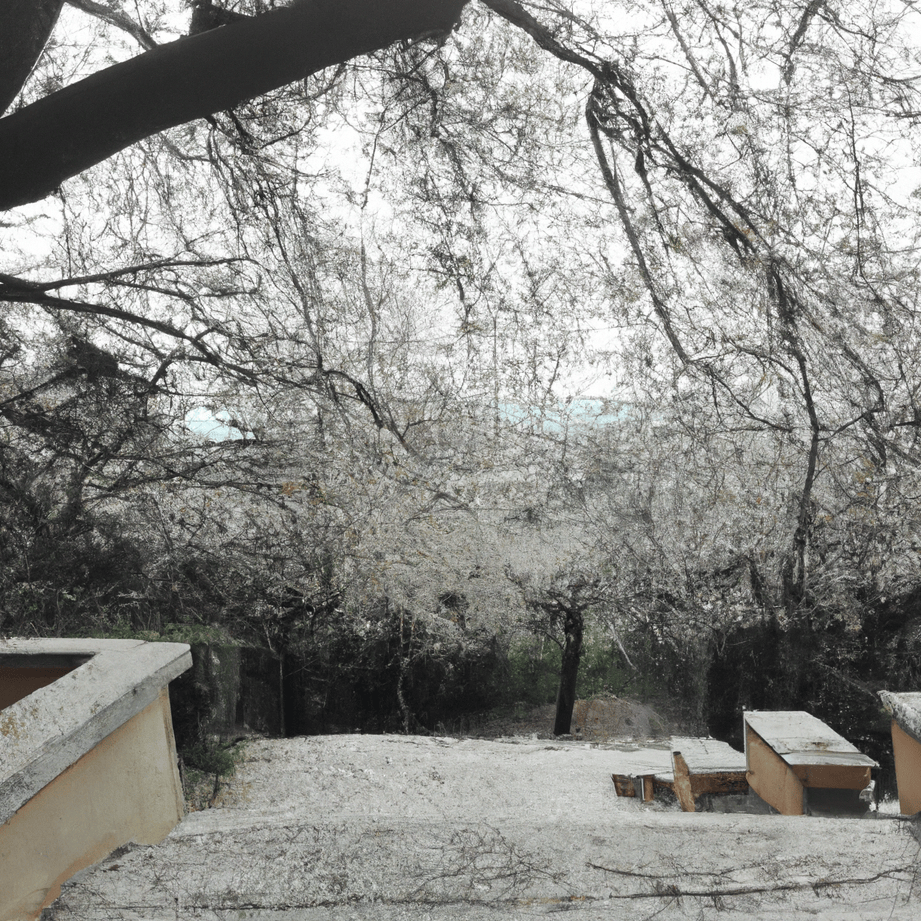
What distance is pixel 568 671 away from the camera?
8594 mm

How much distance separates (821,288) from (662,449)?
8.97ft

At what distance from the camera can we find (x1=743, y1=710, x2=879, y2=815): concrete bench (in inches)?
117

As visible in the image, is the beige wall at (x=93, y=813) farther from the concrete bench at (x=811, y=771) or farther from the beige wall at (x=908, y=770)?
the concrete bench at (x=811, y=771)

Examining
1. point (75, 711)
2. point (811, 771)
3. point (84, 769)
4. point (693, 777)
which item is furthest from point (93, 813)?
point (693, 777)

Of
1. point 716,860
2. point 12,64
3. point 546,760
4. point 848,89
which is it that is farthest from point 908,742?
point 546,760

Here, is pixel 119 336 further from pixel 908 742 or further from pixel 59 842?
pixel 908 742

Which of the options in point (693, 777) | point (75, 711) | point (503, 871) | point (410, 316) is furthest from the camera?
point (410, 316)

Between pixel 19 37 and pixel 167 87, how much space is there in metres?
0.55

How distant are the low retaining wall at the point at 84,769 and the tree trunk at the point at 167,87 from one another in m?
1.58

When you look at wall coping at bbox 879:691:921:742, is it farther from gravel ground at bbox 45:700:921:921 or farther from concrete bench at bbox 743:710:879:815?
concrete bench at bbox 743:710:879:815

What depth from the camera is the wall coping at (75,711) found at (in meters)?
1.56

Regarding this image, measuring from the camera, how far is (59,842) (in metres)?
1.68

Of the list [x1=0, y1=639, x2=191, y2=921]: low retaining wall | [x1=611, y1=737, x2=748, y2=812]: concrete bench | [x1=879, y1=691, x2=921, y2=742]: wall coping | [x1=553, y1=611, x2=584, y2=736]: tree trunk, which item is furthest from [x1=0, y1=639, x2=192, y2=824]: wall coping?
[x1=553, y1=611, x2=584, y2=736]: tree trunk

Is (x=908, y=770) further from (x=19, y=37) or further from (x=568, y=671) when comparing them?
(x=568, y=671)
